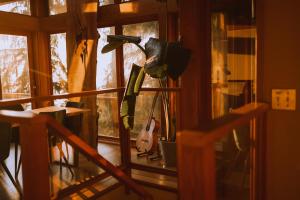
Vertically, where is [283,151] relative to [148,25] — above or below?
below

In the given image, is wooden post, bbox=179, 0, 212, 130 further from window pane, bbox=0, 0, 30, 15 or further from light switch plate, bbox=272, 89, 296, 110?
→ window pane, bbox=0, 0, 30, 15

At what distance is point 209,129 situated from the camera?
2.91 feet

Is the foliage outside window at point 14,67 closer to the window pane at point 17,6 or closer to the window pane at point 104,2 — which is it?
the window pane at point 17,6

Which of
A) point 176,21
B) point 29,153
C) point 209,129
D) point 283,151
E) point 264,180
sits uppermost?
point 176,21

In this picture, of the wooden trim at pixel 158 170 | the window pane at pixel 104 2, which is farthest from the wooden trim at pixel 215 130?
the window pane at pixel 104 2

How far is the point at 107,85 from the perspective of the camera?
Result: 15.9ft

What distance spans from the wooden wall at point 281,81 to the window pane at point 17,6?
4647 mm

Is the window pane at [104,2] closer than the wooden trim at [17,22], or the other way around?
the window pane at [104,2]

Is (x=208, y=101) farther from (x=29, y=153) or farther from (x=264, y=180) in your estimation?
(x=29, y=153)

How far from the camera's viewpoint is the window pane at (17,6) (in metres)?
4.96

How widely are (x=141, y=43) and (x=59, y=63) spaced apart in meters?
1.82

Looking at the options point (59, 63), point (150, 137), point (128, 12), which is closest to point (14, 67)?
point (59, 63)

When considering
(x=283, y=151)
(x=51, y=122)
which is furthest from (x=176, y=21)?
(x=51, y=122)

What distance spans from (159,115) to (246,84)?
1.37 metres
